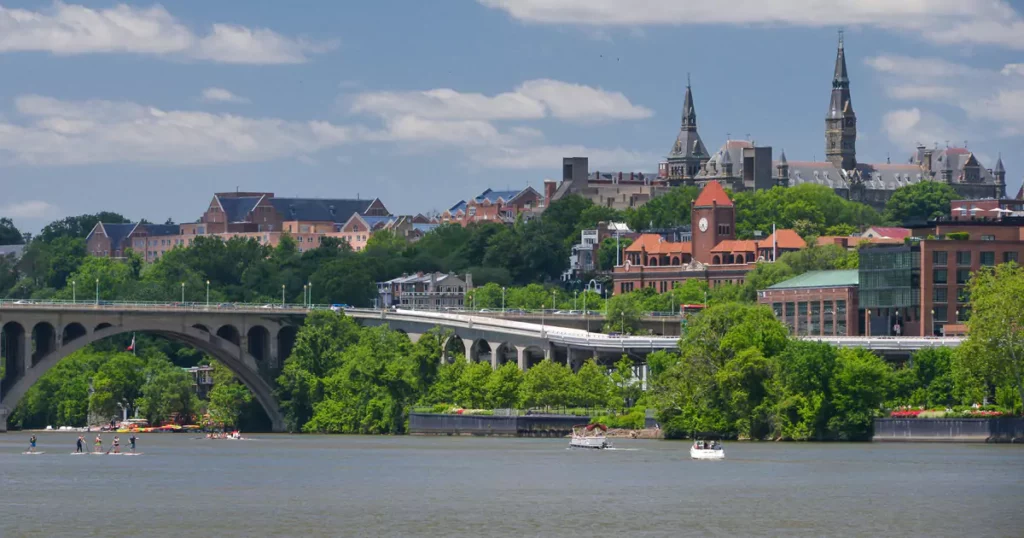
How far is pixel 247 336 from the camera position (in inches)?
7333

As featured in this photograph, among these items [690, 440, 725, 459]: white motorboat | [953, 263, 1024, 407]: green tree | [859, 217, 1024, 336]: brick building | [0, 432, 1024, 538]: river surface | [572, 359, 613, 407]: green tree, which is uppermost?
[859, 217, 1024, 336]: brick building

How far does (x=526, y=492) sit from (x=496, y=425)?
203ft

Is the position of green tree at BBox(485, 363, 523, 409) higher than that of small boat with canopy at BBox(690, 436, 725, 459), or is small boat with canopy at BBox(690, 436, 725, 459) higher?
green tree at BBox(485, 363, 523, 409)

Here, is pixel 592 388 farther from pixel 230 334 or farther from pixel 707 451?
pixel 707 451

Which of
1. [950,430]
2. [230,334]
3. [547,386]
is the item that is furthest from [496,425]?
[950,430]

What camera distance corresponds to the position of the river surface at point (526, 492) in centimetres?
8469

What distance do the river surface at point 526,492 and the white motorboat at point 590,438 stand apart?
156 centimetres

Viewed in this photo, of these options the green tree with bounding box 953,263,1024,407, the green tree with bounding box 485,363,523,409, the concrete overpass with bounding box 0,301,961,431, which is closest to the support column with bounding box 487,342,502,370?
the concrete overpass with bounding box 0,301,961,431

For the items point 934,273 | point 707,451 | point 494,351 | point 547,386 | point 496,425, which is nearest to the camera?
point 707,451

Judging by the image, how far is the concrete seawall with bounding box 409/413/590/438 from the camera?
160 metres

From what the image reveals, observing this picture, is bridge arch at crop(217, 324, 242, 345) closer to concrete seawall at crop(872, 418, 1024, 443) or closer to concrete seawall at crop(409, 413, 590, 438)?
concrete seawall at crop(409, 413, 590, 438)

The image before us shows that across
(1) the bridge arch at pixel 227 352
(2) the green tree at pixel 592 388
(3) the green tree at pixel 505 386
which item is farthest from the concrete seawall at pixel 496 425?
(1) the bridge arch at pixel 227 352

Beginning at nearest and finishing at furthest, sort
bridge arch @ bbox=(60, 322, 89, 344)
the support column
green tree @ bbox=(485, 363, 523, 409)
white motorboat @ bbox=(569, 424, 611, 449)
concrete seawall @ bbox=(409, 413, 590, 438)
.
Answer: white motorboat @ bbox=(569, 424, 611, 449) < concrete seawall @ bbox=(409, 413, 590, 438) < green tree @ bbox=(485, 363, 523, 409) < bridge arch @ bbox=(60, 322, 89, 344) < the support column

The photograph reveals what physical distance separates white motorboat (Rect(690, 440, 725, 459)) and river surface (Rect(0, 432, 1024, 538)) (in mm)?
933
